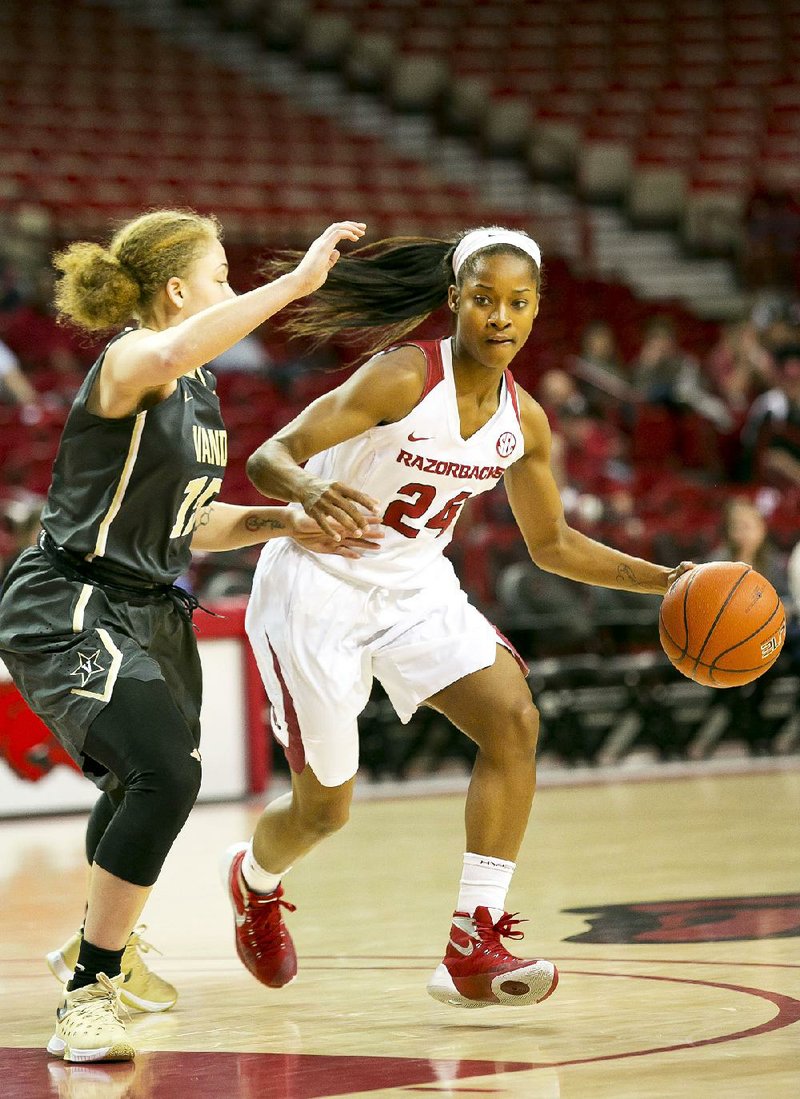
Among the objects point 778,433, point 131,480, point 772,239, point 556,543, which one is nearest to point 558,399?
point 778,433

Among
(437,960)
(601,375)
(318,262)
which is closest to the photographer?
(318,262)

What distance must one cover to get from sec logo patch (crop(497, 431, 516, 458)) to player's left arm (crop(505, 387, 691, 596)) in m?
0.14

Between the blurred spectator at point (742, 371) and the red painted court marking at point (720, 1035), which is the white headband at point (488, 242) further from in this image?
the blurred spectator at point (742, 371)

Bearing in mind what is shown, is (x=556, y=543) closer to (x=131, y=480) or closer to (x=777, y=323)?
(x=131, y=480)

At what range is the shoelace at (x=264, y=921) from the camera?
4250 mm

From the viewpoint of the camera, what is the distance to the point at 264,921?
4277 millimetres

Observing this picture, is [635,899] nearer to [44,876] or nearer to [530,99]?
[44,876]

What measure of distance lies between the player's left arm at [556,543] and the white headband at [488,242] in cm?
42

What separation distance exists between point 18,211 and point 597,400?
4459 mm

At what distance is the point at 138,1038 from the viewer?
371 cm

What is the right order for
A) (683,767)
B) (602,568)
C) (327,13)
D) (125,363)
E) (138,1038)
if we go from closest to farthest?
(125,363) < (138,1038) < (602,568) < (683,767) < (327,13)

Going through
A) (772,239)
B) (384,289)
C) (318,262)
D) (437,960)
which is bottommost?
(772,239)

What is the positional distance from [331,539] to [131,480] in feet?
1.57

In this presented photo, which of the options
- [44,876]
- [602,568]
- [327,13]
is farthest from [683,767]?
[327,13]
